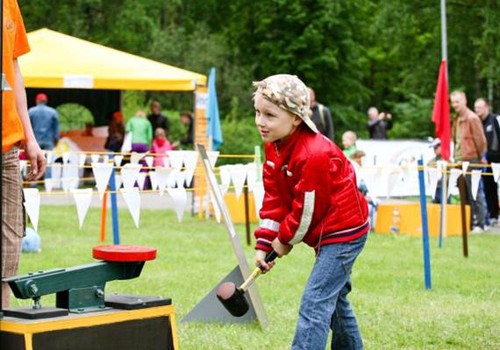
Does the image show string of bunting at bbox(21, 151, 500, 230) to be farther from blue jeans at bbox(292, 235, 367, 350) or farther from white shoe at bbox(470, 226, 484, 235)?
blue jeans at bbox(292, 235, 367, 350)

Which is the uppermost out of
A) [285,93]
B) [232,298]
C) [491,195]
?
[285,93]

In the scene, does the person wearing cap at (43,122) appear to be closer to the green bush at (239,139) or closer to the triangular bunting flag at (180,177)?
the triangular bunting flag at (180,177)

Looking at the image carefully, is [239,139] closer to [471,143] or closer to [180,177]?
[471,143]

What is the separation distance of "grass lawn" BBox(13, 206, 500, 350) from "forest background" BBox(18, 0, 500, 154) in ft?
70.9

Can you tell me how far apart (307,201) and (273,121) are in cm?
43

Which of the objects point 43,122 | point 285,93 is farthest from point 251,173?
point 43,122

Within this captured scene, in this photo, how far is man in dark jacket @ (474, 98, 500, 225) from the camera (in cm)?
1703

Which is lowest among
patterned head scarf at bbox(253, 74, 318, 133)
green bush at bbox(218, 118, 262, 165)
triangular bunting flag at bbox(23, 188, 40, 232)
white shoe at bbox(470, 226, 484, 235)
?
green bush at bbox(218, 118, 262, 165)

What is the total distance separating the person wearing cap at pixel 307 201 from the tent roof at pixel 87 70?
14.8 metres

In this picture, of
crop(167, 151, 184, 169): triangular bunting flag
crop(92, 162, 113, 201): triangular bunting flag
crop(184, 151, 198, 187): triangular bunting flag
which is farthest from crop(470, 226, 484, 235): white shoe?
crop(92, 162, 113, 201): triangular bunting flag

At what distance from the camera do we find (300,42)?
4653 cm

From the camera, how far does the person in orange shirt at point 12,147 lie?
5074 millimetres

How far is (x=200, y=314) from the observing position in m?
7.87

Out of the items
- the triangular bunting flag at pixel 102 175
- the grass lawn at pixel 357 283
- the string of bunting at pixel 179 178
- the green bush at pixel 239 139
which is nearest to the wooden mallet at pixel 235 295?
the grass lawn at pixel 357 283
